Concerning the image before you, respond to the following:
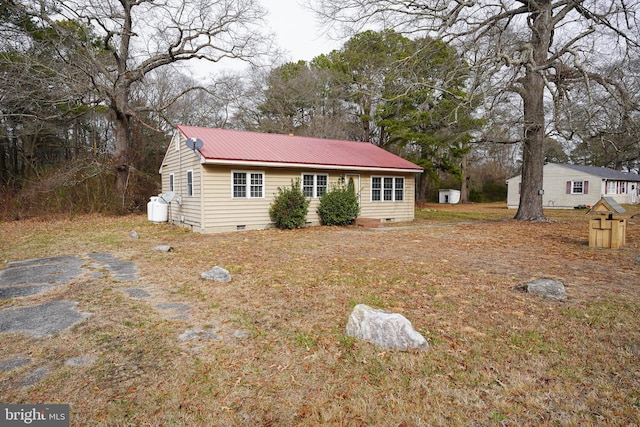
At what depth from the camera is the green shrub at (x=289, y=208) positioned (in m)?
12.6

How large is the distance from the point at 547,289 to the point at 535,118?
36.4 feet

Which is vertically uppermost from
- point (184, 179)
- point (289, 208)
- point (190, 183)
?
point (184, 179)

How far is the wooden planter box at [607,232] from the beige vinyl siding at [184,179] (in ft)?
36.8

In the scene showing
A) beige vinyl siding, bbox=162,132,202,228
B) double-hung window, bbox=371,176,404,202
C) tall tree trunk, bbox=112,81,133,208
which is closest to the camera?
beige vinyl siding, bbox=162,132,202,228

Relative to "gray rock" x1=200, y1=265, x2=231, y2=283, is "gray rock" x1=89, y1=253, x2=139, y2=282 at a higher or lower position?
lower

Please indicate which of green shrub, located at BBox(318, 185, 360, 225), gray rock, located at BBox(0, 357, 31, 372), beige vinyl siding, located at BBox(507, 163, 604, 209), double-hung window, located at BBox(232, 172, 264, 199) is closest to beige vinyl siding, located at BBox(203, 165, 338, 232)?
double-hung window, located at BBox(232, 172, 264, 199)

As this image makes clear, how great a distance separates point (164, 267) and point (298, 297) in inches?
128

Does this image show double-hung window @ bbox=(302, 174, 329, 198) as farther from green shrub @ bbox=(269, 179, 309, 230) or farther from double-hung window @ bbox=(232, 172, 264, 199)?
double-hung window @ bbox=(232, 172, 264, 199)

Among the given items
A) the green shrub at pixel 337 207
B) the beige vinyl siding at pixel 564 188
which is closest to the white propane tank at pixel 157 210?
the green shrub at pixel 337 207

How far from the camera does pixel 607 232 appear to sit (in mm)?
8609

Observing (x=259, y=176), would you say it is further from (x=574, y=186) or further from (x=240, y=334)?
(x=574, y=186)

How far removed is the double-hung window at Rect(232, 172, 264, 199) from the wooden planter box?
9.84 meters

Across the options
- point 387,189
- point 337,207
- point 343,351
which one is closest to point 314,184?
point 337,207

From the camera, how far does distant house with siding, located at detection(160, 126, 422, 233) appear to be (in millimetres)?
11969
